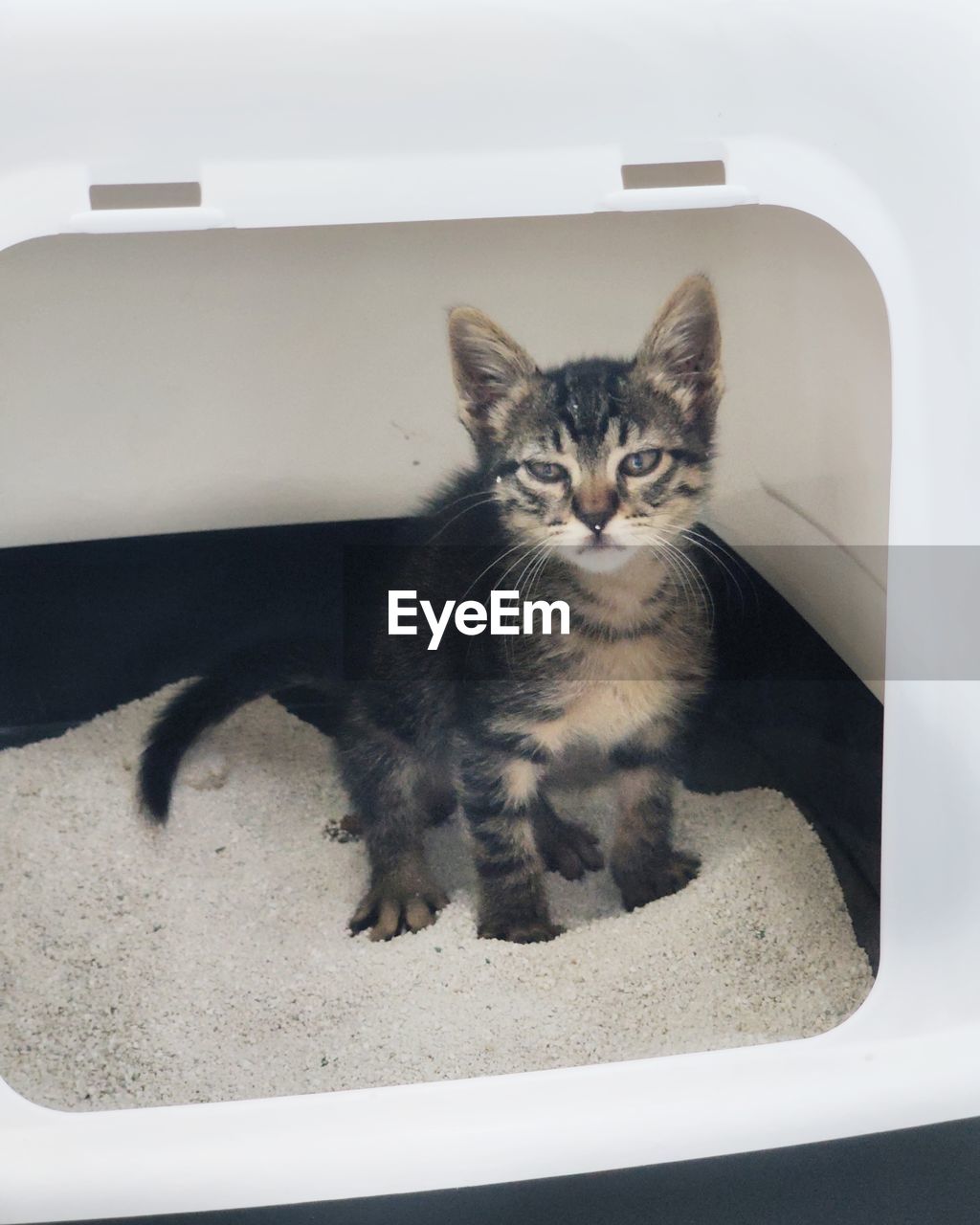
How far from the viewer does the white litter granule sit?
27.4 inches

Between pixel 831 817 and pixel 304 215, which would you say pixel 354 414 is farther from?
pixel 831 817

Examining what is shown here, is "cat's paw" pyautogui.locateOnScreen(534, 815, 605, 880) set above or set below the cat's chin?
below

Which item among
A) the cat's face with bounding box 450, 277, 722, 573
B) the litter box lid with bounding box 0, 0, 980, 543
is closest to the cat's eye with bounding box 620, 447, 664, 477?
the cat's face with bounding box 450, 277, 722, 573

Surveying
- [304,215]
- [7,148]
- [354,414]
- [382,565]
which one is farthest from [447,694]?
[7,148]

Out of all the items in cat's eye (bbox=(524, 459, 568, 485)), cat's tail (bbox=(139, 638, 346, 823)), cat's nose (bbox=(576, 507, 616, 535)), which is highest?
cat's eye (bbox=(524, 459, 568, 485))

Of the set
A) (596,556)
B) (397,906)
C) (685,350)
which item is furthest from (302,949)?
(685,350)

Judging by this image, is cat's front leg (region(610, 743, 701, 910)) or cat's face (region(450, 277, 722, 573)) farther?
cat's front leg (region(610, 743, 701, 910))

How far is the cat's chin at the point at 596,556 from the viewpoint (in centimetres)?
69

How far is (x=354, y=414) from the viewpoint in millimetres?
754

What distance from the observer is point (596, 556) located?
692mm

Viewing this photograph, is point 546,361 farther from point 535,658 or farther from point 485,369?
point 535,658

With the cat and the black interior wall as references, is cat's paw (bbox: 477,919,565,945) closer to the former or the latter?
the cat

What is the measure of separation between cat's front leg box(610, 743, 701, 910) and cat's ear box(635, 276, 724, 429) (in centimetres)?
25

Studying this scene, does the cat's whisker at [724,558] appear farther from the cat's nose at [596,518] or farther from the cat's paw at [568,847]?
the cat's paw at [568,847]
